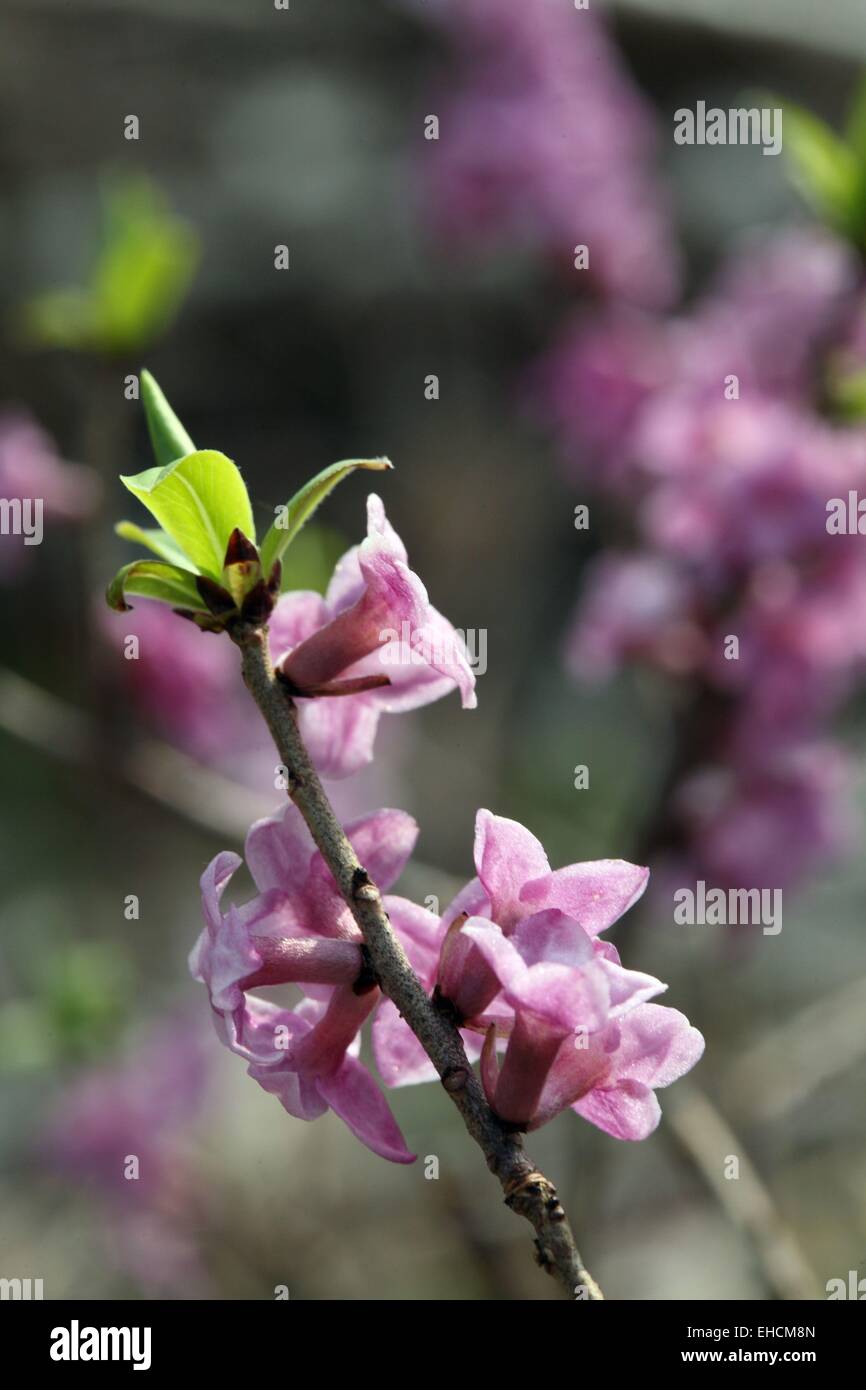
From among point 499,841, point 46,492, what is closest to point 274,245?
point 46,492

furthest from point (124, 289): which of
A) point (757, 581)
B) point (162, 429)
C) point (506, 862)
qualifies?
point (506, 862)

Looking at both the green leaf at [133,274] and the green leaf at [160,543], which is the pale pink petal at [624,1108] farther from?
the green leaf at [133,274]

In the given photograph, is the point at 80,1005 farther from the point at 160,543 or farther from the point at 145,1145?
the point at 160,543

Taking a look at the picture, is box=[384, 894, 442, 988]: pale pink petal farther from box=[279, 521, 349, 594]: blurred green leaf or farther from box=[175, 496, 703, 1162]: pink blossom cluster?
box=[279, 521, 349, 594]: blurred green leaf

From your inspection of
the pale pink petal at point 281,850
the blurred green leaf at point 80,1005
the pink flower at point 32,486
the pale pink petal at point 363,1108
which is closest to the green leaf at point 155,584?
the pale pink petal at point 281,850

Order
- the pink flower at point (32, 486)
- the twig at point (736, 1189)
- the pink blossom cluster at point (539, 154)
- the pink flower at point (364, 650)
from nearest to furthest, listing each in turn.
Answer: the pink flower at point (364, 650) < the twig at point (736, 1189) < the pink flower at point (32, 486) < the pink blossom cluster at point (539, 154)

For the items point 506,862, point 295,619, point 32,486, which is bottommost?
point 506,862

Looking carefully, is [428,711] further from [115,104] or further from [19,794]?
[115,104]
